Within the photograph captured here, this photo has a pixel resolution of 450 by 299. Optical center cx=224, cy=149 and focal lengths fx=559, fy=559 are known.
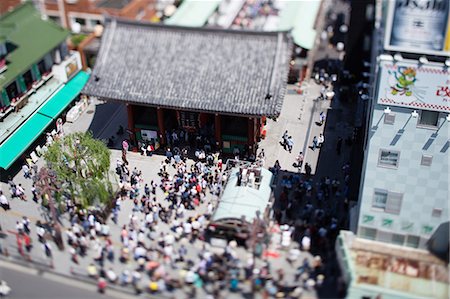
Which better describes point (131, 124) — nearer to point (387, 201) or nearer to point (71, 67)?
point (71, 67)

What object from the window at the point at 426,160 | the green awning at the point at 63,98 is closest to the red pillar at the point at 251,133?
the window at the point at 426,160

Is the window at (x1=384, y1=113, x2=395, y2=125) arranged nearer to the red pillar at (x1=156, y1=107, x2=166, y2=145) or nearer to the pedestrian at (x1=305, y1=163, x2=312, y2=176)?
the pedestrian at (x1=305, y1=163, x2=312, y2=176)

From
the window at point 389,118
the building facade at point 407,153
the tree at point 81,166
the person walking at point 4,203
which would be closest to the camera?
the building facade at point 407,153

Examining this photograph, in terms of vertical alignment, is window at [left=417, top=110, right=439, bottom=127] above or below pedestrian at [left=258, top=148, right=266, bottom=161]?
above

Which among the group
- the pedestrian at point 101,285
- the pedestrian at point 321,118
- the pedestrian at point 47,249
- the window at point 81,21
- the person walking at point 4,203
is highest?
the window at point 81,21

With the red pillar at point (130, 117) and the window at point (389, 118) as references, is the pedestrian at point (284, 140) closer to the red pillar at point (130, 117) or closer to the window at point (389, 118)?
the red pillar at point (130, 117)

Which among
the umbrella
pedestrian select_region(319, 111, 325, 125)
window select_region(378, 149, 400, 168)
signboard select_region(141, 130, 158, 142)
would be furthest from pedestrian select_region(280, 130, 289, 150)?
the umbrella
